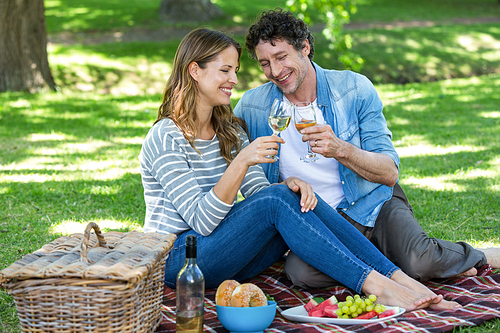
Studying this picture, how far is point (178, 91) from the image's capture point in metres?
3.33

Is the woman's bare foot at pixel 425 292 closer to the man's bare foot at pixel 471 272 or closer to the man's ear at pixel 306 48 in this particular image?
the man's bare foot at pixel 471 272

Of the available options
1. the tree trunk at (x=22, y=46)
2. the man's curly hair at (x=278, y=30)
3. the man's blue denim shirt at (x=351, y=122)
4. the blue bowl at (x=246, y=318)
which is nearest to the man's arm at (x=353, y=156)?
the man's blue denim shirt at (x=351, y=122)

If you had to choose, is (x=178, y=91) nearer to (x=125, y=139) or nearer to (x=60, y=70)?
(x=125, y=139)

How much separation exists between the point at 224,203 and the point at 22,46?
832 centimetres

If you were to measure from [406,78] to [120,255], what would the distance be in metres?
11.8

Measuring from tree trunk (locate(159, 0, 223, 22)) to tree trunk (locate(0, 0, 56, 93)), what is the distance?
7.49 meters

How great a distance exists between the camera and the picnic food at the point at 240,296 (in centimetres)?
267

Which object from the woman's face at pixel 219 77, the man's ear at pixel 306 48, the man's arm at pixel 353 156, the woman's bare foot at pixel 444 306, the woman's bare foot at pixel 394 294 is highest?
the man's ear at pixel 306 48

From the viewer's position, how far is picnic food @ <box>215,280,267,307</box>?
267 cm

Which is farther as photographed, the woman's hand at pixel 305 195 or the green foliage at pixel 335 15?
the green foliage at pixel 335 15

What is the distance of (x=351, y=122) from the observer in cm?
374

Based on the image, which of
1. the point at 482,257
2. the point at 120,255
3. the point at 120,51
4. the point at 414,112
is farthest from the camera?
the point at 120,51

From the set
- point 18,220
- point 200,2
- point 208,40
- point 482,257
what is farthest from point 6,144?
point 200,2

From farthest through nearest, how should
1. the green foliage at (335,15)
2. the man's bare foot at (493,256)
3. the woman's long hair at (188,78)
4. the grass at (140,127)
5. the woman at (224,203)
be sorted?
the green foliage at (335,15)
the grass at (140,127)
the man's bare foot at (493,256)
the woman's long hair at (188,78)
the woman at (224,203)
